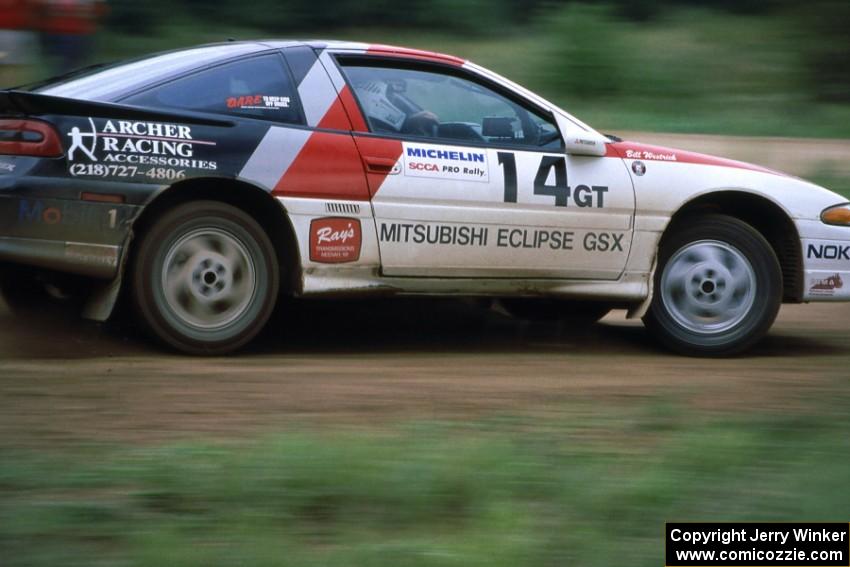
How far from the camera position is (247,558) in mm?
3732

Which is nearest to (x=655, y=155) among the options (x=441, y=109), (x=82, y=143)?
(x=441, y=109)

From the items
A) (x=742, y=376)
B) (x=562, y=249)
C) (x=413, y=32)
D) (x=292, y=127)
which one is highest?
(x=413, y=32)

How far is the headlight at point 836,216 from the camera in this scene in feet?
23.4

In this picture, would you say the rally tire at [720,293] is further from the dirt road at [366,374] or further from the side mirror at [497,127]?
the side mirror at [497,127]

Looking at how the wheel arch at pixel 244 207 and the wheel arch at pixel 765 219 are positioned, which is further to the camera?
the wheel arch at pixel 765 219

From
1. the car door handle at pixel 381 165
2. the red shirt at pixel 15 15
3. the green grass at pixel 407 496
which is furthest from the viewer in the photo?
the red shirt at pixel 15 15

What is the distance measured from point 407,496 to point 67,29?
25.9ft

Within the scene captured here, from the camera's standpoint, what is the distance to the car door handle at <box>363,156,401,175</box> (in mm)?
6371

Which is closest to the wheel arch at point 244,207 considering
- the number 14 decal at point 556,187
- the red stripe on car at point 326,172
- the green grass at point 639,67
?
→ the red stripe on car at point 326,172

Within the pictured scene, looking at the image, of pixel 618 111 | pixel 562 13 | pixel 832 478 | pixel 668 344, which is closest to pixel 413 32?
pixel 562 13

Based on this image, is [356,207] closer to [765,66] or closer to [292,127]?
[292,127]

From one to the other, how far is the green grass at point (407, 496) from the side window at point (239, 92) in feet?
6.65

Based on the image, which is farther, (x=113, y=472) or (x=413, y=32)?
(x=413, y=32)

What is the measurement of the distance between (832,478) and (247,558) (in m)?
2.11
